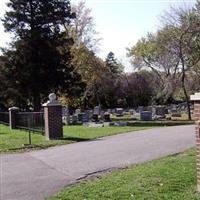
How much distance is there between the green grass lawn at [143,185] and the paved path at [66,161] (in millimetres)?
704

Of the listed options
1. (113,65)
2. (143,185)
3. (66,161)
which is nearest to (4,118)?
(66,161)

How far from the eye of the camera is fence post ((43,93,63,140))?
22.1 metres

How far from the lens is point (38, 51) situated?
136 ft

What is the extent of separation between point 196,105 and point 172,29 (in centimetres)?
4290

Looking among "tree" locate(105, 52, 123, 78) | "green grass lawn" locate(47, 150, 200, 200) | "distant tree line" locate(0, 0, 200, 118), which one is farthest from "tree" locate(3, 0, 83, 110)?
"tree" locate(105, 52, 123, 78)

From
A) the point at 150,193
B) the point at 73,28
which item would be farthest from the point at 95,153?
the point at 73,28

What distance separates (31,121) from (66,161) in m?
13.9

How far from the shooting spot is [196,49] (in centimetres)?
4844

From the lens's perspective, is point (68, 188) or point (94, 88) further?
point (94, 88)

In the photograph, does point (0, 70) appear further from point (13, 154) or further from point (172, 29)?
point (13, 154)

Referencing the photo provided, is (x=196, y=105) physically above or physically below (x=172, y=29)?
below

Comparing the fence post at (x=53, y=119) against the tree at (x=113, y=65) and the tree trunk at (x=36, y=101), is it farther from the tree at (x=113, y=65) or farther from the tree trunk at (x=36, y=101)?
the tree at (x=113, y=65)

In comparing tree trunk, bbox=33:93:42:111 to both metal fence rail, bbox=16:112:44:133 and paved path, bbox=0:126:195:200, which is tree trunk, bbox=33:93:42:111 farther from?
paved path, bbox=0:126:195:200

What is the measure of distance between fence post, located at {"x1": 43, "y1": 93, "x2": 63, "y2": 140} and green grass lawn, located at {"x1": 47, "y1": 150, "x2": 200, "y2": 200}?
1076 cm
